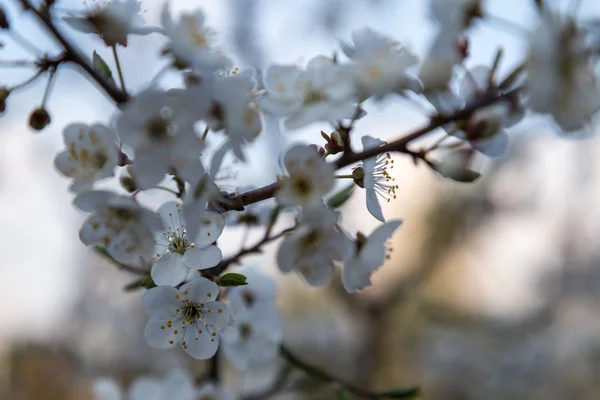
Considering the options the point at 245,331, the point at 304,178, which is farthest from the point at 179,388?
the point at 304,178

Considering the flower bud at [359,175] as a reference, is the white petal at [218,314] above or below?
below

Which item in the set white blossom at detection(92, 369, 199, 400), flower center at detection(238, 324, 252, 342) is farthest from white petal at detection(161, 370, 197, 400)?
flower center at detection(238, 324, 252, 342)

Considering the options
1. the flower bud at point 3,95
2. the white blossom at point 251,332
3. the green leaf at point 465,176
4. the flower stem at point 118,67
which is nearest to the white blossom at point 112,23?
the flower stem at point 118,67

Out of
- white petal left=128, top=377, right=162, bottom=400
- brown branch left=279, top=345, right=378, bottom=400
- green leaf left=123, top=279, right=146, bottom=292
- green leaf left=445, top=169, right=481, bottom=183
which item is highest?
green leaf left=445, top=169, right=481, bottom=183

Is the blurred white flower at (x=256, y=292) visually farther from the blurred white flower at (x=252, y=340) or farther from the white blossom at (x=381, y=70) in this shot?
the white blossom at (x=381, y=70)

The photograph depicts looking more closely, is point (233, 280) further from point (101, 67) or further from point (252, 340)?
point (252, 340)

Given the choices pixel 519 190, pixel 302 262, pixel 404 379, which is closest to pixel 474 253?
pixel 519 190

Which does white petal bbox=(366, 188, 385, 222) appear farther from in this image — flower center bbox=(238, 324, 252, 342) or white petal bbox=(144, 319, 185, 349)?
flower center bbox=(238, 324, 252, 342)
